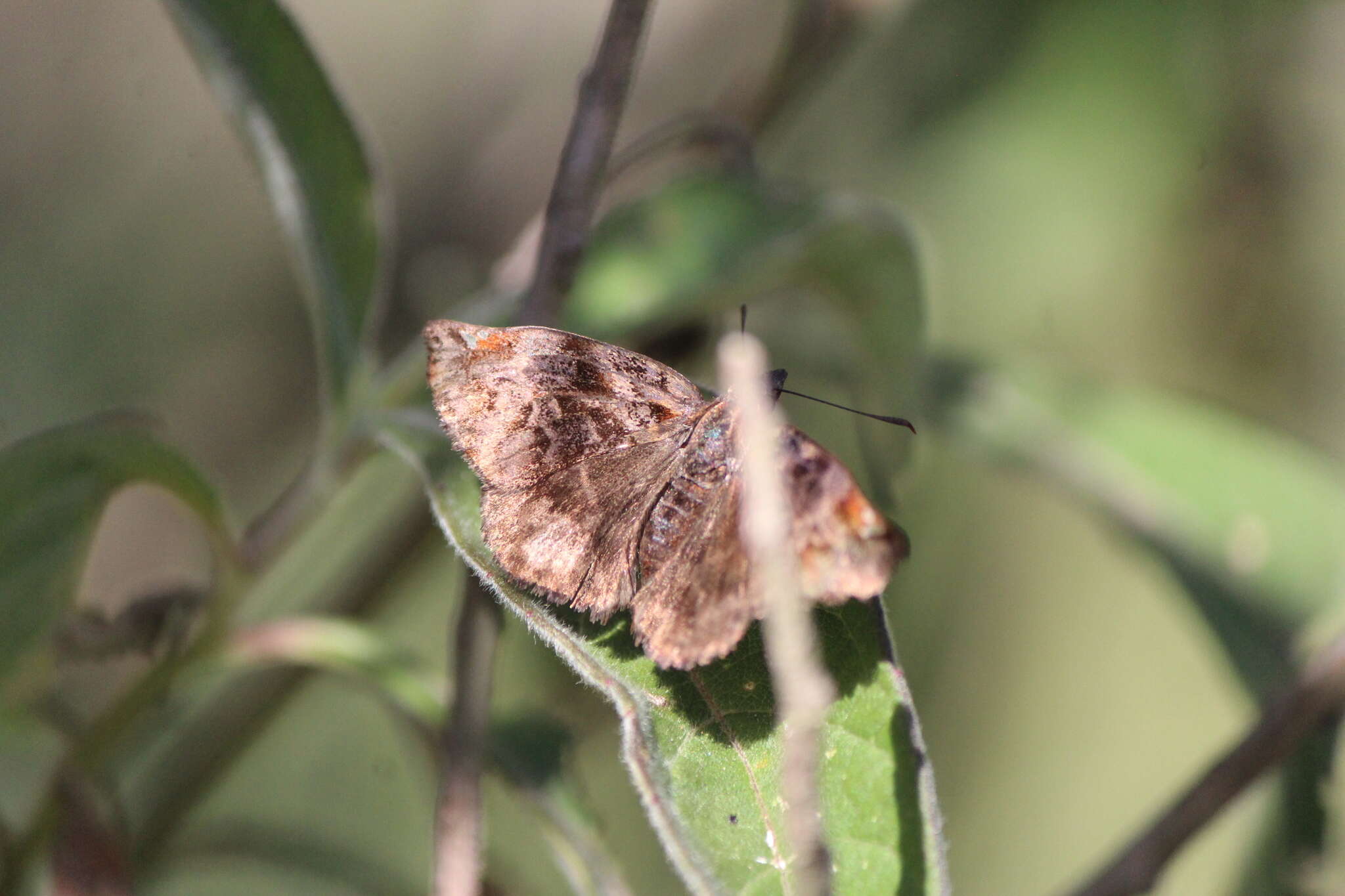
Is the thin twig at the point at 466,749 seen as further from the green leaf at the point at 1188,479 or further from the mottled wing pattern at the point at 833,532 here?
the green leaf at the point at 1188,479

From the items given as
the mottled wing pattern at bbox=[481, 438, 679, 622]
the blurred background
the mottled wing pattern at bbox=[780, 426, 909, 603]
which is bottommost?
the blurred background

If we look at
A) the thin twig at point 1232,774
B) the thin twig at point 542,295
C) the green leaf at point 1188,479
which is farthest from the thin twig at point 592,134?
the green leaf at point 1188,479

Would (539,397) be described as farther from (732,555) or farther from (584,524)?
(732,555)

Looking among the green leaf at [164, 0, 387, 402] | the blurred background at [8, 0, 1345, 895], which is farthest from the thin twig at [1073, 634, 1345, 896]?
the green leaf at [164, 0, 387, 402]

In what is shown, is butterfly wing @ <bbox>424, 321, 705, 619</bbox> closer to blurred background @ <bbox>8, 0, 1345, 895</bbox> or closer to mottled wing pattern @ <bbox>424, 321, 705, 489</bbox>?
mottled wing pattern @ <bbox>424, 321, 705, 489</bbox>

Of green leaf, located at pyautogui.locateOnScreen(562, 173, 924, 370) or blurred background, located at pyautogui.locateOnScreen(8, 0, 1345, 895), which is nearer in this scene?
green leaf, located at pyautogui.locateOnScreen(562, 173, 924, 370)
